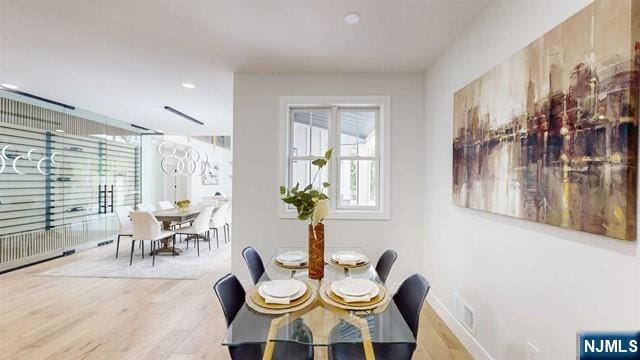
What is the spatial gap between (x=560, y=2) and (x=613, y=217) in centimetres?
108

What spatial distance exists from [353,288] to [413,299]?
375 mm

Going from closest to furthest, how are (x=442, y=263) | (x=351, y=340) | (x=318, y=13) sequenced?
1. (x=351, y=340)
2. (x=318, y=13)
3. (x=442, y=263)

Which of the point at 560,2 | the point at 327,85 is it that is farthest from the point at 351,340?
the point at 327,85

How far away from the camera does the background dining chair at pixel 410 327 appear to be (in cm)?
154

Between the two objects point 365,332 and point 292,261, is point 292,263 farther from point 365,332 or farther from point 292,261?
point 365,332

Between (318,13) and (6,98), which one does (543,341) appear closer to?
(318,13)

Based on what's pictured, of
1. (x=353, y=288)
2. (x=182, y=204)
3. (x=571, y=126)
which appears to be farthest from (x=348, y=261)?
(x=182, y=204)

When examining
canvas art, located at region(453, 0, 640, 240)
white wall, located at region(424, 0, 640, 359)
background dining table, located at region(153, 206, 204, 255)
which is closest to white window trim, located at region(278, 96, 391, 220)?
white wall, located at region(424, 0, 640, 359)

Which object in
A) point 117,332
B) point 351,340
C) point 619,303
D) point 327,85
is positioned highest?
point 327,85

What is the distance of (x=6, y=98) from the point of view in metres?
4.21

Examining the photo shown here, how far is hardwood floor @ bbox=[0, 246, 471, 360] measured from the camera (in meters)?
2.34

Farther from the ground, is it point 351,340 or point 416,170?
point 416,170

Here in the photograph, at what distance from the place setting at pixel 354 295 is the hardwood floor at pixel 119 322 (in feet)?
3.01

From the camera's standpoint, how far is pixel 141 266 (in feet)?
15.0
